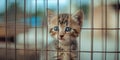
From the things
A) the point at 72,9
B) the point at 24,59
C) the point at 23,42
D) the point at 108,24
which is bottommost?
the point at 24,59

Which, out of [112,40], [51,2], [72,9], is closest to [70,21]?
[72,9]

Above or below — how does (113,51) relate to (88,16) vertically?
below

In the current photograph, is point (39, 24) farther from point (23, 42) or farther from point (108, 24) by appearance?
point (108, 24)

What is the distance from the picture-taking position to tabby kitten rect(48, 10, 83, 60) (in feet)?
11.5

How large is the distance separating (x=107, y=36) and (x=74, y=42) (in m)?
0.48

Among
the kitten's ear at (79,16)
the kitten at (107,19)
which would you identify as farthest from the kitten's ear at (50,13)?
the kitten at (107,19)

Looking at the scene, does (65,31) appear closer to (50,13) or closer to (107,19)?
(50,13)

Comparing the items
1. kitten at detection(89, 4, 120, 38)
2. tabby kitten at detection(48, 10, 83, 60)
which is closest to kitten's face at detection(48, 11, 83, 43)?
tabby kitten at detection(48, 10, 83, 60)

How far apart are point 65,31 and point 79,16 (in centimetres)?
29

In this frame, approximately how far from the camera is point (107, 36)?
137 inches

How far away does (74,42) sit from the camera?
357 centimetres

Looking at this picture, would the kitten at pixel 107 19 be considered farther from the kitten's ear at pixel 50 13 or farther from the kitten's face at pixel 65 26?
the kitten's ear at pixel 50 13

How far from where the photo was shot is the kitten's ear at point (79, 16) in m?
3.49

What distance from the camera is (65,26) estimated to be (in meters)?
3.54
